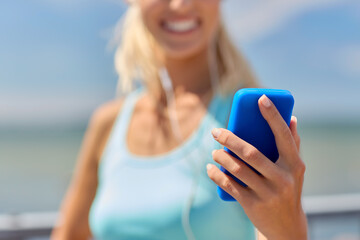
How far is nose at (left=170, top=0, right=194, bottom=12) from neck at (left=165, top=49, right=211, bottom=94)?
0.57 feet

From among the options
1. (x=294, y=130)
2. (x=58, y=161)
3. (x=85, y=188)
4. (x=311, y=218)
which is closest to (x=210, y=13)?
(x=294, y=130)

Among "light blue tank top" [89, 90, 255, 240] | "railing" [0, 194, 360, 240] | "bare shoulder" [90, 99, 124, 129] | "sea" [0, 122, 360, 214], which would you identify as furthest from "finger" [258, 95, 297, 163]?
"sea" [0, 122, 360, 214]

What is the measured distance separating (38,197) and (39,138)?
8646 millimetres

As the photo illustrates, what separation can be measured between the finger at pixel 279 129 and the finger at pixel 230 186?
83 millimetres

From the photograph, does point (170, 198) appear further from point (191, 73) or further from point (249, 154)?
point (249, 154)

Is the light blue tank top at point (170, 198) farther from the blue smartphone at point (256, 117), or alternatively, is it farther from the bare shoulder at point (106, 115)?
the blue smartphone at point (256, 117)

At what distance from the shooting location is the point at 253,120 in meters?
0.66

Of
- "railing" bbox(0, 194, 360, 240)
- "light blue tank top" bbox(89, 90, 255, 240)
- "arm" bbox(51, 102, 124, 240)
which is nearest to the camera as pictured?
"light blue tank top" bbox(89, 90, 255, 240)

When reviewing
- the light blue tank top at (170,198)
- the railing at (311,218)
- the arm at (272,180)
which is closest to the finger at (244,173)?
the arm at (272,180)

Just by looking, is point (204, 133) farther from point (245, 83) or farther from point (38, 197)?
point (38, 197)

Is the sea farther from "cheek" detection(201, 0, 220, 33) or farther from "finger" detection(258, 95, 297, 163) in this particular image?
"finger" detection(258, 95, 297, 163)

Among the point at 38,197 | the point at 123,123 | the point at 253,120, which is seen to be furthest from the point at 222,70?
the point at 38,197

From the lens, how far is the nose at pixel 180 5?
1212mm

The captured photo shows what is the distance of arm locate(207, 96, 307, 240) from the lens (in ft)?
2.04
